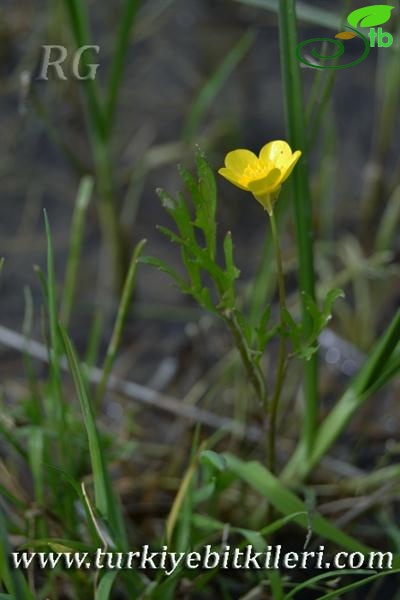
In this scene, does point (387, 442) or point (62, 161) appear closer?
point (387, 442)

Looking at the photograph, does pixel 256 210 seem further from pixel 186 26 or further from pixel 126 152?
pixel 186 26

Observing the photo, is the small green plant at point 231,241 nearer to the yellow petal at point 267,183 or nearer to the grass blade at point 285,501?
the yellow petal at point 267,183

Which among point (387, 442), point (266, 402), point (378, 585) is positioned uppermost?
point (266, 402)

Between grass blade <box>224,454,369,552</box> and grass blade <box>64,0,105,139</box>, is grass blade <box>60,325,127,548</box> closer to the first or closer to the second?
grass blade <box>224,454,369,552</box>

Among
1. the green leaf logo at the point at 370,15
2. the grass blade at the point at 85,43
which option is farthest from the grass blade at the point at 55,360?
the green leaf logo at the point at 370,15

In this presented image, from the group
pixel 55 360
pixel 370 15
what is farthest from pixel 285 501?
pixel 370 15

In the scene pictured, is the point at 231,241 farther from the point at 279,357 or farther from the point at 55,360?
the point at 55,360

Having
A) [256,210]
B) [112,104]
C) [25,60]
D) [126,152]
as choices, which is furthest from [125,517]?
[25,60]

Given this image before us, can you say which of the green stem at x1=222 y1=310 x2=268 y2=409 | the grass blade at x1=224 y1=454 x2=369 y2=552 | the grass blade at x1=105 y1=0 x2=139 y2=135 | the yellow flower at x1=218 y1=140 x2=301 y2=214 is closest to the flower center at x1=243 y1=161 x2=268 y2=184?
the yellow flower at x1=218 y1=140 x2=301 y2=214
